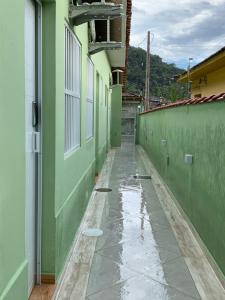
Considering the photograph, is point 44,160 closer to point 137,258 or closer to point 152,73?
point 137,258

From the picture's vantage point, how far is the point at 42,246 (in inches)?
148

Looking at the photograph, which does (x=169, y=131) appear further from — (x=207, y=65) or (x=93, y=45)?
(x=93, y=45)

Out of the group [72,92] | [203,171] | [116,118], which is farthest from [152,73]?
[72,92]

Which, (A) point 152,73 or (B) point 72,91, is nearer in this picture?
(B) point 72,91

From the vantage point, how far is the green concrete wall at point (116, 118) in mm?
19797

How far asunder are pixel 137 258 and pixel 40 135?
1.95m

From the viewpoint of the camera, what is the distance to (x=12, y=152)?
2.36 meters

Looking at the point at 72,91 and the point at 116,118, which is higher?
the point at 72,91

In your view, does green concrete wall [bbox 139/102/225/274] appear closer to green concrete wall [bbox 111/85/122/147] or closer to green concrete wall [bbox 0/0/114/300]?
green concrete wall [bbox 0/0/114/300]

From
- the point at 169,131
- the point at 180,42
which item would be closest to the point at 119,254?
the point at 169,131

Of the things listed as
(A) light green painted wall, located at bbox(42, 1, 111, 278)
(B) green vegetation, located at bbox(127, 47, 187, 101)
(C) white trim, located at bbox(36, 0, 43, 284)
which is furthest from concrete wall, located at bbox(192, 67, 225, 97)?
(B) green vegetation, located at bbox(127, 47, 187, 101)

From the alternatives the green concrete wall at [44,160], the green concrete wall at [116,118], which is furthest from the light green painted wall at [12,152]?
the green concrete wall at [116,118]

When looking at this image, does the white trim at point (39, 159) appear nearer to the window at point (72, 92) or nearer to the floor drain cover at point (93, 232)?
the window at point (72, 92)

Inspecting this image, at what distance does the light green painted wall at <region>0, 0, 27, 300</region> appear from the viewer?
7.22 feet
